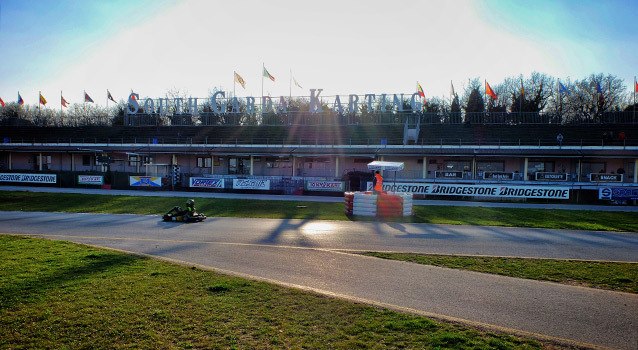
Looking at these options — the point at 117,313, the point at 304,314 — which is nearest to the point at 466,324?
the point at 304,314

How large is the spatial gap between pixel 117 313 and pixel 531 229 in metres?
15.7

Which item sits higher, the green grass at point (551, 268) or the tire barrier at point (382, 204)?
the tire barrier at point (382, 204)

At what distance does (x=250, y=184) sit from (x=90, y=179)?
1621 cm

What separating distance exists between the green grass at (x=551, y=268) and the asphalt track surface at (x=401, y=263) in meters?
0.53

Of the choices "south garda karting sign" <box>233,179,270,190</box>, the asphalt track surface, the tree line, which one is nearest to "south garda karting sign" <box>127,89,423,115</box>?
the tree line

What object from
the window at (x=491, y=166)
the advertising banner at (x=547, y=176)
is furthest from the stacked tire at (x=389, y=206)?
the window at (x=491, y=166)

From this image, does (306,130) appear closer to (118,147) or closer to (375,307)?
(118,147)

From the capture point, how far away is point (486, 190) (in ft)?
87.0

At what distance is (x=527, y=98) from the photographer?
60.9 m

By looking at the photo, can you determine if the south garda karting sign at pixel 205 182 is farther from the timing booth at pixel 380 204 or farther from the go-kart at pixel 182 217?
the timing booth at pixel 380 204

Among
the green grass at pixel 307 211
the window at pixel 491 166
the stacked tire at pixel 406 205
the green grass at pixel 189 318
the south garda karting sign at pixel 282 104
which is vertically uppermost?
the south garda karting sign at pixel 282 104

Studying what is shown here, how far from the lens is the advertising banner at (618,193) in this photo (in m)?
25.9

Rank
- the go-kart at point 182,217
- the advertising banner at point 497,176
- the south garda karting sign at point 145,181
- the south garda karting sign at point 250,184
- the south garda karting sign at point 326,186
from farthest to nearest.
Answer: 1. the advertising banner at point 497,176
2. the south garda karting sign at point 145,181
3. the south garda karting sign at point 250,184
4. the south garda karting sign at point 326,186
5. the go-kart at point 182,217

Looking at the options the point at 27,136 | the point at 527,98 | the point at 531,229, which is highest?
the point at 527,98
